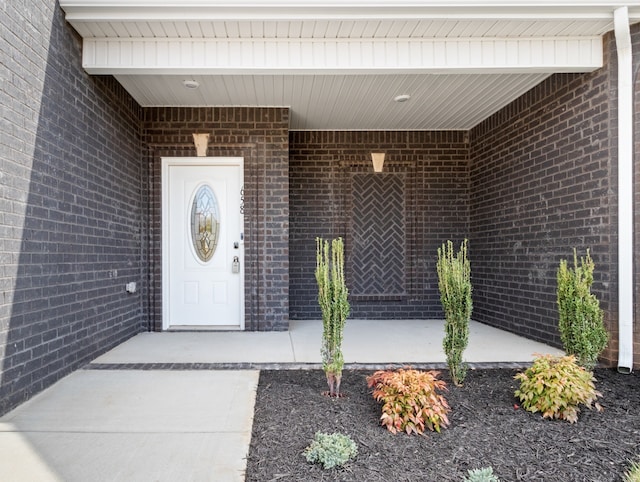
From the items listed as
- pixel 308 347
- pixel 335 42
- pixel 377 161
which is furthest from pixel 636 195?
pixel 377 161

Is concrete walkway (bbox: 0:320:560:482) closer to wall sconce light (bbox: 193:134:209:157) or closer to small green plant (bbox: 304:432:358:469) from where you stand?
small green plant (bbox: 304:432:358:469)

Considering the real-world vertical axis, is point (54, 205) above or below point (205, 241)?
above

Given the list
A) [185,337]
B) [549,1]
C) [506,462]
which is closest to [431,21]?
[549,1]

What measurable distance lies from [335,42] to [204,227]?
3.02 meters

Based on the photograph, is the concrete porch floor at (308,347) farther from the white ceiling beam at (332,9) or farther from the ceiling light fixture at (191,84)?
the white ceiling beam at (332,9)

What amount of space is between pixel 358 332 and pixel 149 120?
4079mm

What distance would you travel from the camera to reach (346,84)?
4906mm

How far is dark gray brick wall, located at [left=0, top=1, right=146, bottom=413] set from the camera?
2879mm

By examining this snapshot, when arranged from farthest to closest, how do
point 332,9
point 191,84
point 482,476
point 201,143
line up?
point 201,143 < point 191,84 < point 332,9 < point 482,476

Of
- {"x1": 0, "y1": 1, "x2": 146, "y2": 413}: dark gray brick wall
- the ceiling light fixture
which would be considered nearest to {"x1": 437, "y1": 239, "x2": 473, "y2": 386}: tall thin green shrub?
{"x1": 0, "y1": 1, "x2": 146, "y2": 413}: dark gray brick wall

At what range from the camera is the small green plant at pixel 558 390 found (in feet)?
8.63

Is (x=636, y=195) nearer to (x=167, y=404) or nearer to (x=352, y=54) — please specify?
(x=352, y=54)

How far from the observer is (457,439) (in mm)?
2391

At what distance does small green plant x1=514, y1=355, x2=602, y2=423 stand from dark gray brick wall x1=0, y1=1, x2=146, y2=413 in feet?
11.6
